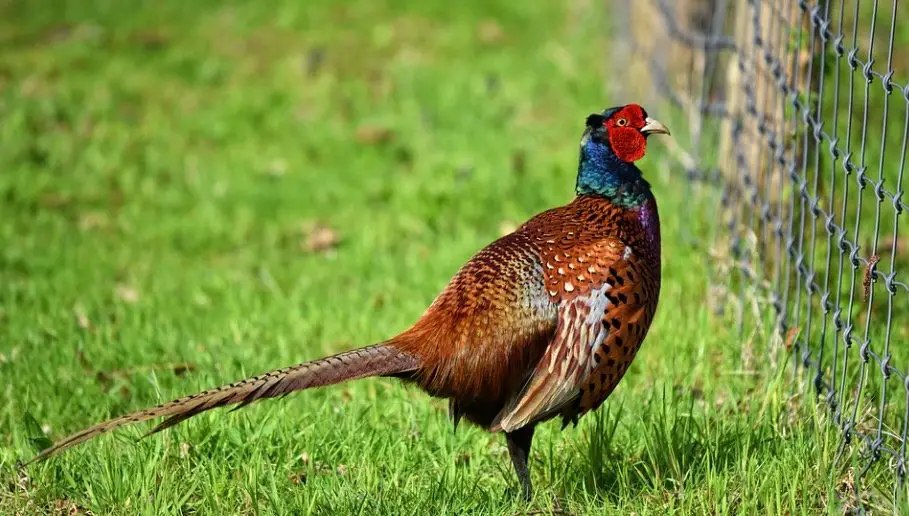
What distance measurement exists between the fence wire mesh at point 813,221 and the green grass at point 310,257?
0.37ft

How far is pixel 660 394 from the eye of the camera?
12.0ft

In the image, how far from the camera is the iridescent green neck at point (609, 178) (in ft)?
10.3

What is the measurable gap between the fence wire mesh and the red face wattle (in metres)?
0.49

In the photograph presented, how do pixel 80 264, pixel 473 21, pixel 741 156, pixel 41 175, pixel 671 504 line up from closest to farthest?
pixel 671 504 → pixel 741 156 → pixel 80 264 → pixel 41 175 → pixel 473 21

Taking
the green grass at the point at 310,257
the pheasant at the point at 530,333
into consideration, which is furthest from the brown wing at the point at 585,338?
the green grass at the point at 310,257

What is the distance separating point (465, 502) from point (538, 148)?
3.84 m

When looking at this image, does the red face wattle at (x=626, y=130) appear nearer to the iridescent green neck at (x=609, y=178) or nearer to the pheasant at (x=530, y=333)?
the iridescent green neck at (x=609, y=178)

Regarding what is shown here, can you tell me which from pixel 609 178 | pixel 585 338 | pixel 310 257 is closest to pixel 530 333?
pixel 585 338

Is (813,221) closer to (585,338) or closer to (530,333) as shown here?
(585,338)

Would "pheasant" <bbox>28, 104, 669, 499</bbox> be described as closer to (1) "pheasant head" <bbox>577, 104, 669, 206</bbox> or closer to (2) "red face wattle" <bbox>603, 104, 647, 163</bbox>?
(1) "pheasant head" <bbox>577, 104, 669, 206</bbox>

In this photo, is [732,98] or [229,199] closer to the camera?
[732,98]

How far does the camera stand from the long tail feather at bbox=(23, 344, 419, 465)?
2.62 m

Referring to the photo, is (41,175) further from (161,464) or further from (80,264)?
(161,464)

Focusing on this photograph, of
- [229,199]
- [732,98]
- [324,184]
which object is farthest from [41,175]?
[732,98]
